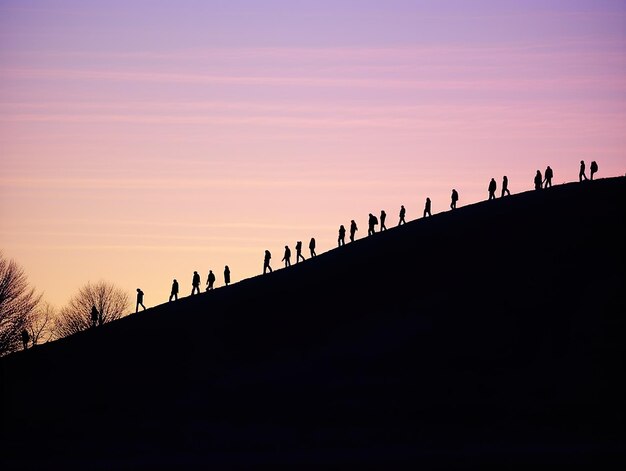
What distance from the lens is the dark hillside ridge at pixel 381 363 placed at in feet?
136

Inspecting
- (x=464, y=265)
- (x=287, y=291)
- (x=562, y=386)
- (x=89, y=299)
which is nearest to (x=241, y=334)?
(x=287, y=291)

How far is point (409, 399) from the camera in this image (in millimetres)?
45906

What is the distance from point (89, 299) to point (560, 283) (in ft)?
276

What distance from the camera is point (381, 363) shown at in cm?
5009

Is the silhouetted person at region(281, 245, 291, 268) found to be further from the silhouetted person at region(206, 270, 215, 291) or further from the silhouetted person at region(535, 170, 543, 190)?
the silhouetted person at region(535, 170, 543, 190)

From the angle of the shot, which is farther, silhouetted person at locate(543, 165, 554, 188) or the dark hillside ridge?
silhouetted person at locate(543, 165, 554, 188)

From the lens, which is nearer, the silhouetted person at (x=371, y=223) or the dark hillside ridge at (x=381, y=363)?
the dark hillside ridge at (x=381, y=363)

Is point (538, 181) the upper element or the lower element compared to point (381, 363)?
upper

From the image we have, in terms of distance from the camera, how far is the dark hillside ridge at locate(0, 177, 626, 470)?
41531mm

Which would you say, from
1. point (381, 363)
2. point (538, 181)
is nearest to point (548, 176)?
point (538, 181)

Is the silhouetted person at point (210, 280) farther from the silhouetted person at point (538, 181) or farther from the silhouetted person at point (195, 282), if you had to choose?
the silhouetted person at point (538, 181)

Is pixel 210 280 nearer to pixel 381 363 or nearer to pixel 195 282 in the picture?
pixel 195 282

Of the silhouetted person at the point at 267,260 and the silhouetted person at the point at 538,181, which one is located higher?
the silhouetted person at the point at 538,181

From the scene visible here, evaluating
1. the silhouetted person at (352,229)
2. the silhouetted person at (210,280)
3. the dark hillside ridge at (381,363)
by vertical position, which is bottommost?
the dark hillside ridge at (381,363)
